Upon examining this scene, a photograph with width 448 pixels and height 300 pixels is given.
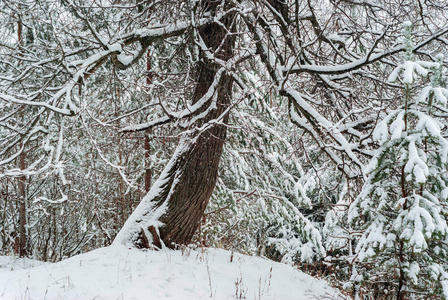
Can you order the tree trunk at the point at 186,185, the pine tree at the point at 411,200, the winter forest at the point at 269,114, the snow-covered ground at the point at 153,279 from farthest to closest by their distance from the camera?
the tree trunk at the point at 186,185 → the snow-covered ground at the point at 153,279 → the winter forest at the point at 269,114 → the pine tree at the point at 411,200

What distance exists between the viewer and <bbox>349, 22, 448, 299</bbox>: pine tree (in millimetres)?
2582

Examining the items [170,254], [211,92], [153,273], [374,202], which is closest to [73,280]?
[153,273]

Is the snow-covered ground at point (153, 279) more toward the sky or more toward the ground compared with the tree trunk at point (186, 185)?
more toward the ground

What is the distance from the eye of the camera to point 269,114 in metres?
5.62

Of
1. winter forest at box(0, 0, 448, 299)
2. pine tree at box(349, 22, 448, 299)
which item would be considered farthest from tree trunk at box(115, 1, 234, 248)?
pine tree at box(349, 22, 448, 299)

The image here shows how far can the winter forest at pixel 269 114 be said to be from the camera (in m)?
2.84

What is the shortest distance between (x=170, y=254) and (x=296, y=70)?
2845mm

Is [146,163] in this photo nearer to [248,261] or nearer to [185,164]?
[185,164]

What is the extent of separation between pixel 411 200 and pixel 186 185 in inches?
107

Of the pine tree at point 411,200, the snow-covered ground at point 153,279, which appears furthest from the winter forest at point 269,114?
the snow-covered ground at point 153,279

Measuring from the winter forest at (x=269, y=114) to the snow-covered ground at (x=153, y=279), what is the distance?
0.27m

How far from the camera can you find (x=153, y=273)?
380cm

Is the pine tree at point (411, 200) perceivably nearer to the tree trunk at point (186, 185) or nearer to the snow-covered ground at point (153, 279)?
the snow-covered ground at point (153, 279)

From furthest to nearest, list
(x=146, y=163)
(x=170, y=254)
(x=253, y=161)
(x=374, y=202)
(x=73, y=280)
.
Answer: (x=146, y=163), (x=253, y=161), (x=170, y=254), (x=73, y=280), (x=374, y=202)
